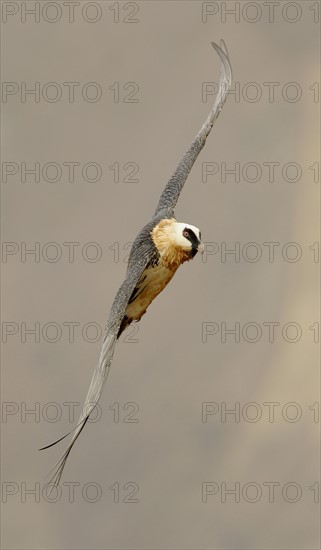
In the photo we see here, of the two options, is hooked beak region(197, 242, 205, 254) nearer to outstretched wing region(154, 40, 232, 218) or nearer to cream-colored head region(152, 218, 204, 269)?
cream-colored head region(152, 218, 204, 269)

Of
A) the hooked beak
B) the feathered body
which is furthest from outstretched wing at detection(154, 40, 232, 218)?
the hooked beak

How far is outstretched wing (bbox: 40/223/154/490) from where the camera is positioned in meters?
13.2

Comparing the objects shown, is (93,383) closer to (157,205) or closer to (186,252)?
(186,252)

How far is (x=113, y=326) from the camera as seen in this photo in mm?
14742

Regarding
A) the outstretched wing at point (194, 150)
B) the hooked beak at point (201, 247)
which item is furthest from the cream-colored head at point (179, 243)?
the outstretched wing at point (194, 150)

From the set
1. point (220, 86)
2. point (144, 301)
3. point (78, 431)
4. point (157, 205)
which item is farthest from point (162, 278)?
point (220, 86)

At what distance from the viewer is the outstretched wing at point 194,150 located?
694 inches

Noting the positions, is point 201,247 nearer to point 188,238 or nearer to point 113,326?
point 188,238

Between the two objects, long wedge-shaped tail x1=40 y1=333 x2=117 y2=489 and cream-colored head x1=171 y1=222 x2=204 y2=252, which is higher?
cream-colored head x1=171 y1=222 x2=204 y2=252

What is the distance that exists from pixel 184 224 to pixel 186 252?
1.41ft

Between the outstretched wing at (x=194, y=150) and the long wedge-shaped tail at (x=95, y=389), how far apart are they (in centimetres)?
329

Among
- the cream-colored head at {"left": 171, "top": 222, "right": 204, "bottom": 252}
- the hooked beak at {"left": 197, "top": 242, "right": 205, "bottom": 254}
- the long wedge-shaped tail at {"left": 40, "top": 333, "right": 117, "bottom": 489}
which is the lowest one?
the long wedge-shaped tail at {"left": 40, "top": 333, "right": 117, "bottom": 489}

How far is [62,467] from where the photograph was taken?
1297 centimetres

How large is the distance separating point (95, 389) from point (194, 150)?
20.4 feet
